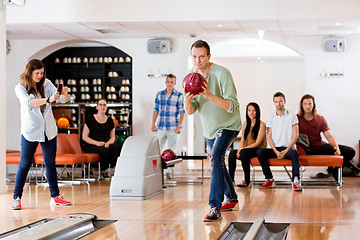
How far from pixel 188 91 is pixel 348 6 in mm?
5143

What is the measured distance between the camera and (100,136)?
30.0 feet

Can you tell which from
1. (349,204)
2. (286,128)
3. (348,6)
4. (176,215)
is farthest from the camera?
(348,6)

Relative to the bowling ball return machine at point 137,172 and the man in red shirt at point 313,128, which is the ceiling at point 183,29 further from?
the bowling ball return machine at point 137,172

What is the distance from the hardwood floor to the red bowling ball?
3.43 feet

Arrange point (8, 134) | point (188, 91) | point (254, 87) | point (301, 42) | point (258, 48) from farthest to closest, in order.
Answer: point (254, 87) < point (258, 48) < point (8, 134) < point (301, 42) < point (188, 91)

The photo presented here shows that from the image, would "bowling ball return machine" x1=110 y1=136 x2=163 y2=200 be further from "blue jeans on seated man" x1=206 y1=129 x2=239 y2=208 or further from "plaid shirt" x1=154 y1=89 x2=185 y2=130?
"plaid shirt" x1=154 y1=89 x2=185 y2=130

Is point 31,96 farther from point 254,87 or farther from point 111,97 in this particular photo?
point 254,87

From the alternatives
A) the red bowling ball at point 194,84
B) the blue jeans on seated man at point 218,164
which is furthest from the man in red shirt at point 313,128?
the red bowling ball at point 194,84

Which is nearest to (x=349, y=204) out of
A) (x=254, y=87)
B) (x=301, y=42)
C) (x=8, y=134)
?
(x=301, y=42)

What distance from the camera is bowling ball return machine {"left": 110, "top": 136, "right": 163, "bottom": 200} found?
6414mm

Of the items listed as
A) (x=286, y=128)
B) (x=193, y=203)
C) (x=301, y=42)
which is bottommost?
(x=193, y=203)

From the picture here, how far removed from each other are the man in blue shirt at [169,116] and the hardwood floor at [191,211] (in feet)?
4.73

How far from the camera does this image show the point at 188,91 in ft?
14.2

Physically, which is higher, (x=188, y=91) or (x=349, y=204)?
(x=188, y=91)
